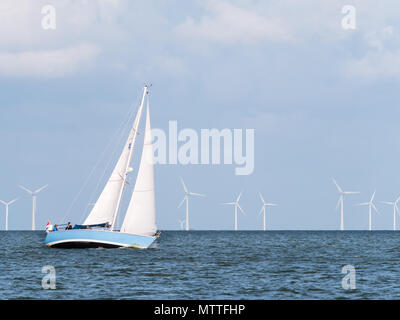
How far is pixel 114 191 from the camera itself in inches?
2685

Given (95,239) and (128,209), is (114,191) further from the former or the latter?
(95,239)

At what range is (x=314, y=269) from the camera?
5103cm

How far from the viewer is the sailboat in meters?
66.7

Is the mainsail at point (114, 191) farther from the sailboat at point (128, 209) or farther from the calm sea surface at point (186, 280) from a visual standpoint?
the calm sea surface at point (186, 280)

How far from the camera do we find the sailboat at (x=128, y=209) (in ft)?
219

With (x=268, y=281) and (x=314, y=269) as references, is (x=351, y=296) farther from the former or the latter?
(x=314, y=269)

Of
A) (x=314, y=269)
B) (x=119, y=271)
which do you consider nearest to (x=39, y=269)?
(x=119, y=271)

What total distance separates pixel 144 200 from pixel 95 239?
6.88m

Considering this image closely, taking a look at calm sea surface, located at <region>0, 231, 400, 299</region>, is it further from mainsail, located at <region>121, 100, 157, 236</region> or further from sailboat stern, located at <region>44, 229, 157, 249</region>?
mainsail, located at <region>121, 100, 157, 236</region>

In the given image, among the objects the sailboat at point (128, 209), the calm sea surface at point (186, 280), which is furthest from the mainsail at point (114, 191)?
the calm sea surface at point (186, 280)

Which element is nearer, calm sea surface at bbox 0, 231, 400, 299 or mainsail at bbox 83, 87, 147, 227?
calm sea surface at bbox 0, 231, 400, 299

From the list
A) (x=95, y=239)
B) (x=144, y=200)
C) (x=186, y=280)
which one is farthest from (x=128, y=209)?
(x=186, y=280)

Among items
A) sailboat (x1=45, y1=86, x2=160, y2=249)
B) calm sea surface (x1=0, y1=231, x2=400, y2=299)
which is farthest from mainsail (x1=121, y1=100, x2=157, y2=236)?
calm sea surface (x1=0, y1=231, x2=400, y2=299)
